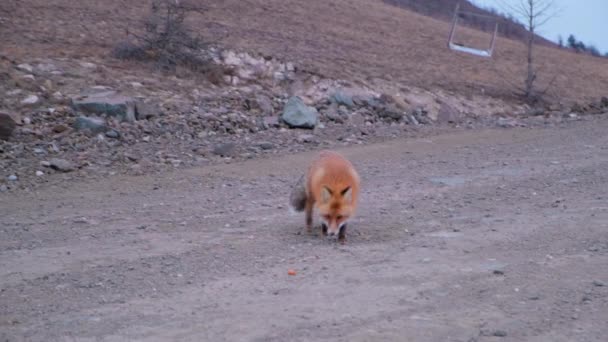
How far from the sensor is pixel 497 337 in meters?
5.45

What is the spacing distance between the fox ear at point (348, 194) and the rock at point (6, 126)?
765 centimetres

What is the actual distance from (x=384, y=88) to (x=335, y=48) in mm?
2918

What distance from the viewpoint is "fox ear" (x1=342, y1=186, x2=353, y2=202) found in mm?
8336

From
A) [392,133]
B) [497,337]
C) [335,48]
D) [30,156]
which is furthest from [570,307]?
[335,48]

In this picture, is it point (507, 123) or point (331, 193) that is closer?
point (331, 193)

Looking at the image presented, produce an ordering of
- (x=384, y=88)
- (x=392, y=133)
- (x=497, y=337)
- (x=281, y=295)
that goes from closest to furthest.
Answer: (x=497, y=337) → (x=281, y=295) → (x=392, y=133) → (x=384, y=88)

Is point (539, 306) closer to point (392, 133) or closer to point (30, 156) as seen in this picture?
point (30, 156)

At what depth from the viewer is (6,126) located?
44.3ft

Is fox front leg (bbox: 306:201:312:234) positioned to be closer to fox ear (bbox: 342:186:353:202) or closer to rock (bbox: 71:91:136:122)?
fox ear (bbox: 342:186:353:202)

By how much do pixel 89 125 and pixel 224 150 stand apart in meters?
2.58

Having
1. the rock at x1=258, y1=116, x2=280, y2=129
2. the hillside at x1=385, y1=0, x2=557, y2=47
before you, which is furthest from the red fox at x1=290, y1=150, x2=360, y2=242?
the hillside at x1=385, y1=0, x2=557, y2=47

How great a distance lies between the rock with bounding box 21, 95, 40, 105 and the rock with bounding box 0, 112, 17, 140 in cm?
120

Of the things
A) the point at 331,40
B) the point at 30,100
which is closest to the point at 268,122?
the point at 30,100

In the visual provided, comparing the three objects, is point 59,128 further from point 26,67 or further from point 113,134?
point 26,67
